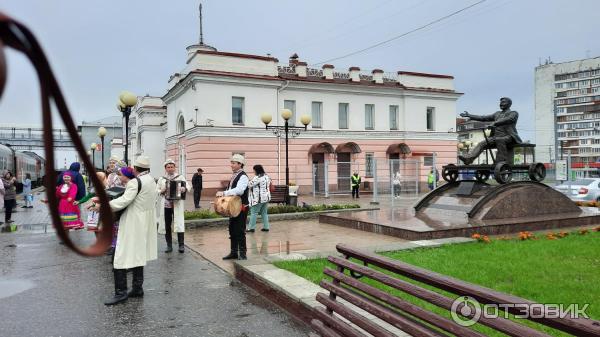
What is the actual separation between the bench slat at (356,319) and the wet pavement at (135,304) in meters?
1.28

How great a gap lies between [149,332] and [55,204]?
440 centimetres

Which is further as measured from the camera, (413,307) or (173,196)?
(173,196)

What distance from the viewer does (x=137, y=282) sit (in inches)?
256

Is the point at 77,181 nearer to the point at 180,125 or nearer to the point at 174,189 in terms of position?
the point at 174,189

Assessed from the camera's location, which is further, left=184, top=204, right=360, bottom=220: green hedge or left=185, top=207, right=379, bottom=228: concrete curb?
left=184, top=204, right=360, bottom=220: green hedge

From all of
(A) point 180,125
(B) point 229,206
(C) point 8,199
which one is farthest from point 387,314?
(A) point 180,125

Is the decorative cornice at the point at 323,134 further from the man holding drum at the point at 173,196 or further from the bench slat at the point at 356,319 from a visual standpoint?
the bench slat at the point at 356,319

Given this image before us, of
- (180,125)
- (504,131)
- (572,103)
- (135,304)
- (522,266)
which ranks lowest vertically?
(135,304)

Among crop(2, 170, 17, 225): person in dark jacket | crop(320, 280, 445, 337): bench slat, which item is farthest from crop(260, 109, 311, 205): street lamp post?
crop(320, 280, 445, 337): bench slat

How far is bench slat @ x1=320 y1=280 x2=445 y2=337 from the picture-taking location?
2943mm

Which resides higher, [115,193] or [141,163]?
[141,163]

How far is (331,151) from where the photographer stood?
33000 mm

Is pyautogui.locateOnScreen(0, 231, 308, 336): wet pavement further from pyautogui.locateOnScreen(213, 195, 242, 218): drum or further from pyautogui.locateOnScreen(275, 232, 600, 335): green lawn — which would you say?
pyautogui.locateOnScreen(275, 232, 600, 335): green lawn

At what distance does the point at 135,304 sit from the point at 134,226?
98cm
